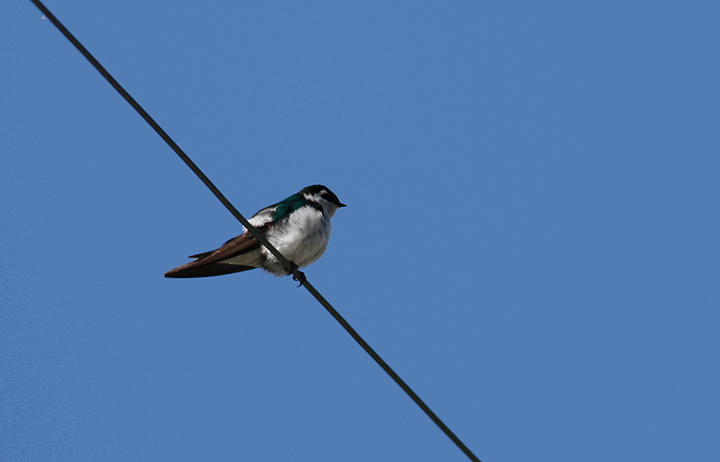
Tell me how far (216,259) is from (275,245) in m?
0.47

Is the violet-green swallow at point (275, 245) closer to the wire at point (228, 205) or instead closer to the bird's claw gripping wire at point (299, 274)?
the bird's claw gripping wire at point (299, 274)

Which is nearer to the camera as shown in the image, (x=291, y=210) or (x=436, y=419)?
(x=436, y=419)

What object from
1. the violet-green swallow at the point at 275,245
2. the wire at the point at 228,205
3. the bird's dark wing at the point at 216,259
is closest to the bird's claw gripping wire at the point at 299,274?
the violet-green swallow at the point at 275,245

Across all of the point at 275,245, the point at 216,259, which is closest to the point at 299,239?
the point at 275,245

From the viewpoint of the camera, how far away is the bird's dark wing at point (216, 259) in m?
6.07

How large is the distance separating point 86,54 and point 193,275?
10.6 feet

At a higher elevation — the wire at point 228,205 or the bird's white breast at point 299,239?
the bird's white breast at point 299,239

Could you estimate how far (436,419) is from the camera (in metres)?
3.70

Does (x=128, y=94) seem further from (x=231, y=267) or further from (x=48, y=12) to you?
(x=231, y=267)

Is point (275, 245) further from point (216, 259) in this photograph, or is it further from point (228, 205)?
point (228, 205)

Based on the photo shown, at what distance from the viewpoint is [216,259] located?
6.10m

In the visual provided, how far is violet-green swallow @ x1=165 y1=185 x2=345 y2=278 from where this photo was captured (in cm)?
611

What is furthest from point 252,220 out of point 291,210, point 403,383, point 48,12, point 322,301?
point 48,12

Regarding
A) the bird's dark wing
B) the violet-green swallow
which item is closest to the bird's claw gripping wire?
the violet-green swallow
